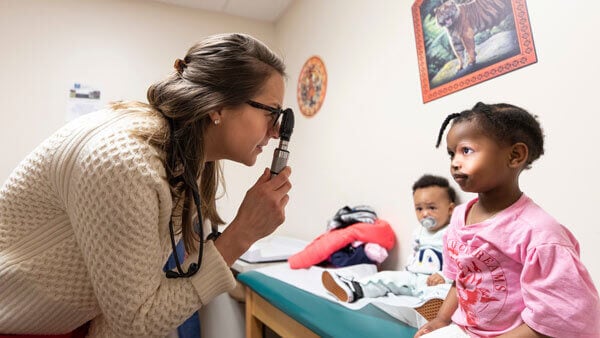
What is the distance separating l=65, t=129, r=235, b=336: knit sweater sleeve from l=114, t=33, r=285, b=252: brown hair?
71 millimetres

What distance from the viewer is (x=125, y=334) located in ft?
2.19

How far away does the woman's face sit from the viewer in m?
0.84

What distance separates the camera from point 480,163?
0.70 m

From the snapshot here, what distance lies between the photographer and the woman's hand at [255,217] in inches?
31.4

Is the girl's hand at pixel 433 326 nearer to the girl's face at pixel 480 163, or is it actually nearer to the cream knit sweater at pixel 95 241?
the girl's face at pixel 480 163

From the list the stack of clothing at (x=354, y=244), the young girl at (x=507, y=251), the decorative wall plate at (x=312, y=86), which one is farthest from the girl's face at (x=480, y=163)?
the decorative wall plate at (x=312, y=86)

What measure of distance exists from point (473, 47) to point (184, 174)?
1104 millimetres

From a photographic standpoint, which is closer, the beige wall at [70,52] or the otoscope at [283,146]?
the otoscope at [283,146]

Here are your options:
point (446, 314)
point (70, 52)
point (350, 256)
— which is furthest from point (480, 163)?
Result: point (70, 52)

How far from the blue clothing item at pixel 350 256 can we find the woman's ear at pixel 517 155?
0.93 meters

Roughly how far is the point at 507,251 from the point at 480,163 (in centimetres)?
17

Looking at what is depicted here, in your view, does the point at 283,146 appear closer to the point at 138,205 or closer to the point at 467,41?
the point at 138,205

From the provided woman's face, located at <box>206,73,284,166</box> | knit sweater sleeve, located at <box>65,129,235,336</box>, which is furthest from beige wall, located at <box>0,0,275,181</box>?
knit sweater sleeve, located at <box>65,129,235,336</box>

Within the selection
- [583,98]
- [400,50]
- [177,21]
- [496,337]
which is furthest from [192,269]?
[177,21]
